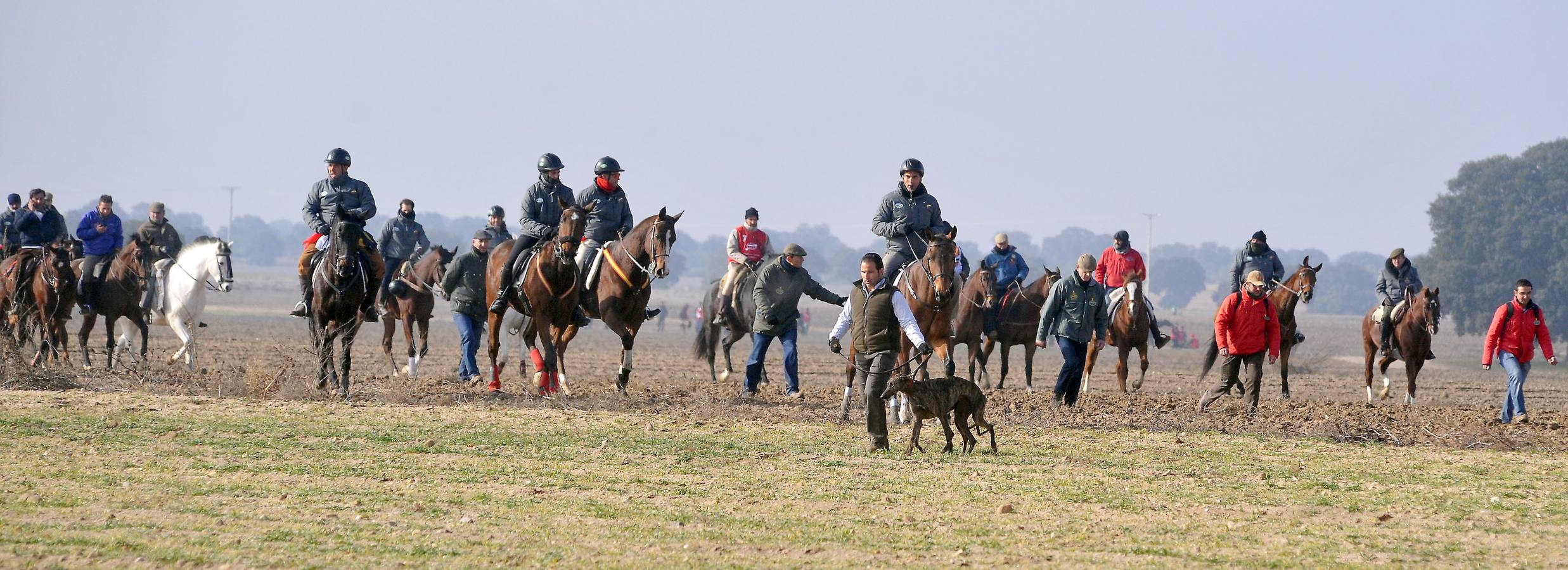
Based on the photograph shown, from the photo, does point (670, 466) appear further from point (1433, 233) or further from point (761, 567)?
point (1433, 233)

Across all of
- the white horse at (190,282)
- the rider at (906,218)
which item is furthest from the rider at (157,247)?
the rider at (906,218)

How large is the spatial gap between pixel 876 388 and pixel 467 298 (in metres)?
8.23

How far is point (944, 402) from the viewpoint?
11.0m

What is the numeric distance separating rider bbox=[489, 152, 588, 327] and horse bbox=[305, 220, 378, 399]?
1.35 metres

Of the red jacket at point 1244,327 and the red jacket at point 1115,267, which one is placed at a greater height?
the red jacket at point 1115,267

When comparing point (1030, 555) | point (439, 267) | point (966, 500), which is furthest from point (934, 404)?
point (439, 267)

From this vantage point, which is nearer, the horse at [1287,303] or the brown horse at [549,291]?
the brown horse at [549,291]

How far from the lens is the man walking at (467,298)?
17.7 m

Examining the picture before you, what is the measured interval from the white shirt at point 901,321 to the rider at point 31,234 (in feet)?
39.1

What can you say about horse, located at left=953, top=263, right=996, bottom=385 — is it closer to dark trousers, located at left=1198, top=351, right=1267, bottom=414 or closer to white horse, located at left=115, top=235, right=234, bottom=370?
dark trousers, located at left=1198, top=351, right=1267, bottom=414

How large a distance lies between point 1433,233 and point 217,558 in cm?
6807

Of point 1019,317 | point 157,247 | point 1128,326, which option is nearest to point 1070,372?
point 1128,326

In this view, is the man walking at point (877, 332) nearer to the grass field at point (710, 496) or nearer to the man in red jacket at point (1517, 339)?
the grass field at point (710, 496)

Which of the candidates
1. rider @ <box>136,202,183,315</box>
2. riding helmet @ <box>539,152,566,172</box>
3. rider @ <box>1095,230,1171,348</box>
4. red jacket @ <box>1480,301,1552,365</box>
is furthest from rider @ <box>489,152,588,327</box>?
red jacket @ <box>1480,301,1552,365</box>
